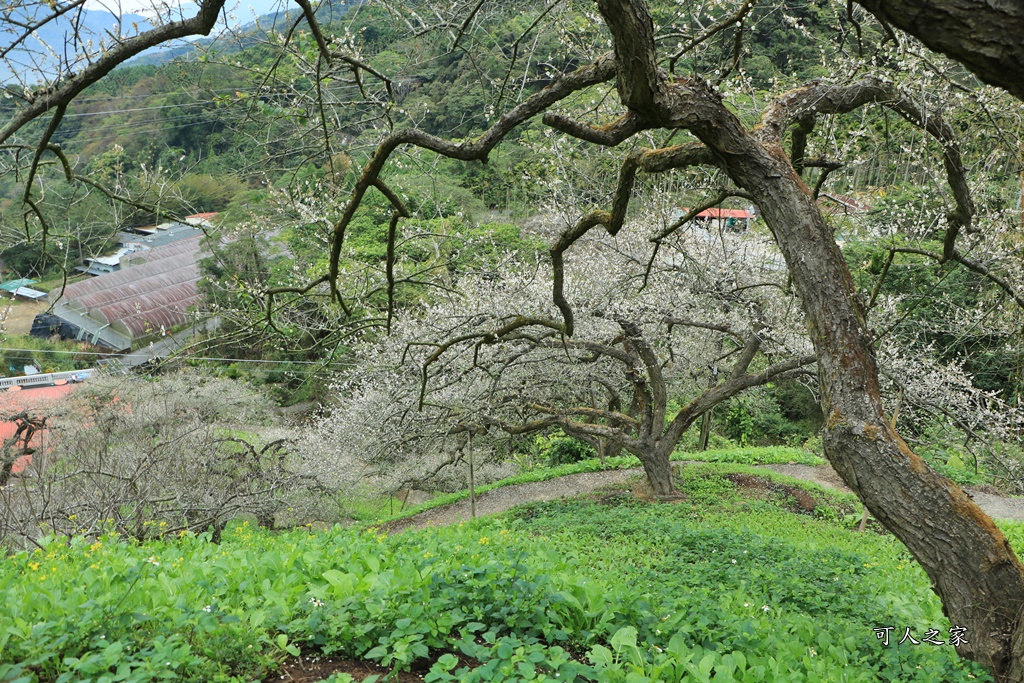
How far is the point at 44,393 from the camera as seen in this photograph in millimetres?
18719

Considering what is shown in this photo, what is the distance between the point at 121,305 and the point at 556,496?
22.3 metres

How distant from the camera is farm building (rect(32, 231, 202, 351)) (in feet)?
86.6

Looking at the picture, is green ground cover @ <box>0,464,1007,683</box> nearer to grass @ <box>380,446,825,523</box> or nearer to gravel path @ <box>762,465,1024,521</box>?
gravel path @ <box>762,465,1024,521</box>

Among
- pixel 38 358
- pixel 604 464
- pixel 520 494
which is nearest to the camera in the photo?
pixel 520 494

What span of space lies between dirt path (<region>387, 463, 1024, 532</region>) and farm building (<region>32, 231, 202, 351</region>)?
17.3m

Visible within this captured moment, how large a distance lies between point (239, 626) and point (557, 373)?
9692 millimetres

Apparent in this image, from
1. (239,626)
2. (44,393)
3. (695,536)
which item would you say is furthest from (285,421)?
(239,626)

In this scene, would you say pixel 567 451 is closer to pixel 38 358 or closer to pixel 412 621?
pixel 412 621

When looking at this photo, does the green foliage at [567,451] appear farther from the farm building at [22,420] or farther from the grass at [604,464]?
the farm building at [22,420]

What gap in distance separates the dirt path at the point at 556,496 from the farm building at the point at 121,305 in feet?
56.9

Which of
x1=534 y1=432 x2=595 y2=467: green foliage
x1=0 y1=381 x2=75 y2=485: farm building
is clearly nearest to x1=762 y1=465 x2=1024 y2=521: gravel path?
x1=534 y1=432 x2=595 y2=467: green foliage

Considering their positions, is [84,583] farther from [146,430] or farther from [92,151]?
[92,151]

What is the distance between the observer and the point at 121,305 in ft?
89.6

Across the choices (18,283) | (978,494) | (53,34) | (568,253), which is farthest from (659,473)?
(18,283)
